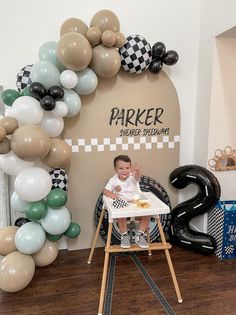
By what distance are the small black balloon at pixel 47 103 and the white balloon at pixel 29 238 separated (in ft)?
3.08

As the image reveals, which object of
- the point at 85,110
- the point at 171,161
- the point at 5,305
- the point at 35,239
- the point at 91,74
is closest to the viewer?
the point at 5,305

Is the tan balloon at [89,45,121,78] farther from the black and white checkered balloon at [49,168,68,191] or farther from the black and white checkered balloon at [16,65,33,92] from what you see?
the black and white checkered balloon at [49,168,68,191]

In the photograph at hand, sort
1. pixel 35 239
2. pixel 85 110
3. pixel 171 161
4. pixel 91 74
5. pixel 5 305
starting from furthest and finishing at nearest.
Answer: pixel 171 161 → pixel 85 110 → pixel 91 74 → pixel 35 239 → pixel 5 305

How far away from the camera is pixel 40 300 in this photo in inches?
75.6

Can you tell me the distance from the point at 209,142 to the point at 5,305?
2.19 metres

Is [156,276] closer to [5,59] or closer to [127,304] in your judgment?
[127,304]

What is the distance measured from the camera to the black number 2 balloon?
244 centimetres

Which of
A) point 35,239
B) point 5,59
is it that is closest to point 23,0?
point 5,59

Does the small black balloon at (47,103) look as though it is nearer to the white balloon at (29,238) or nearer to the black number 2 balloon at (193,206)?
the white balloon at (29,238)

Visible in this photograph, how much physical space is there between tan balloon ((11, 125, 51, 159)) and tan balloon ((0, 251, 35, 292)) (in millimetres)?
783

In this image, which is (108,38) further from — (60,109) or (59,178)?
(59,178)

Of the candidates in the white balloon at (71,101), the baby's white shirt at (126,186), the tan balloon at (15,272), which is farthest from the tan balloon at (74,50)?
the tan balloon at (15,272)

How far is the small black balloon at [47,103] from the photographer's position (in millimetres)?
1927

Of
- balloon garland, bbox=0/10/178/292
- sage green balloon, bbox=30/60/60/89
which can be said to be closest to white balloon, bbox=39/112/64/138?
balloon garland, bbox=0/10/178/292
